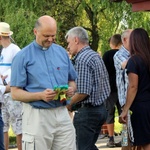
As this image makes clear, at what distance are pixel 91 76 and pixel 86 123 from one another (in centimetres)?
58

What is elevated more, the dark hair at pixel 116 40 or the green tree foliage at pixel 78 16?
the green tree foliage at pixel 78 16

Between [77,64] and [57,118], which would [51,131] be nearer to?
[57,118]

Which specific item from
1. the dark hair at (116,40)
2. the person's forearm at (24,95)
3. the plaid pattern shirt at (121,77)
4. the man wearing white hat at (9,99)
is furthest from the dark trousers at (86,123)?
the dark hair at (116,40)

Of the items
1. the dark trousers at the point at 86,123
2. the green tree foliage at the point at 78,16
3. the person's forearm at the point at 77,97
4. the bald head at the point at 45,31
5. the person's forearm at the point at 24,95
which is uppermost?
the green tree foliage at the point at 78,16

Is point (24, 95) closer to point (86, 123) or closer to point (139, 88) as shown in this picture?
point (86, 123)

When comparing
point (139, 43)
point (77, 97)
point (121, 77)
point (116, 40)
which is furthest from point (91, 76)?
point (116, 40)

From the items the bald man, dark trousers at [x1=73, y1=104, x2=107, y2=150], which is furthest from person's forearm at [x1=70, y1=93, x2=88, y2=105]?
the bald man

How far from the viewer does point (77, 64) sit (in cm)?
667

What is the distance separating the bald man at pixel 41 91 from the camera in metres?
5.67

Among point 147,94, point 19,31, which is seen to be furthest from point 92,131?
point 19,31

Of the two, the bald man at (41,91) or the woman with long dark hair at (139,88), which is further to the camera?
the woman with long dark hair at (139,88)

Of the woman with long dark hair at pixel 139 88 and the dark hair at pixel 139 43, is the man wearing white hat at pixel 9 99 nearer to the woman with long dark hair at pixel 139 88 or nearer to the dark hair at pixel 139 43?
the woman with long dark hair at pixel 139 88

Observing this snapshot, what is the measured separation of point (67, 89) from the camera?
5.68 metres

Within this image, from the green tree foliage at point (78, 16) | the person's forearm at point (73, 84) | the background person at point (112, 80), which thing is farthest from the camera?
the green tree foliage at point (78, 16)
